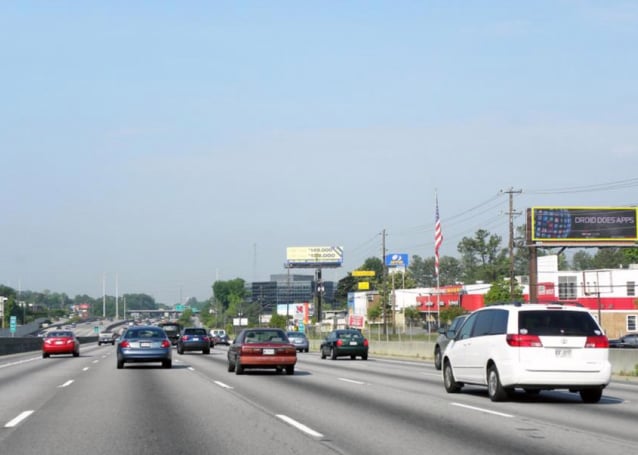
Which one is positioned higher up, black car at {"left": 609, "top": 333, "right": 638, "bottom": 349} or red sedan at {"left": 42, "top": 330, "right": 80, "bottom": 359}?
red sedan at {"left": 42, "top": 330, "right": 80, "bottom": 359}

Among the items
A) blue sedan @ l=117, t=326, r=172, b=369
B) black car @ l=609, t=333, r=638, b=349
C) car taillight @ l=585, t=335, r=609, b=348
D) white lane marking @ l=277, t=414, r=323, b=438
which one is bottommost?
black car @ l=609, t=333, r=638, b=349

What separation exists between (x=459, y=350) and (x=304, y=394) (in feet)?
11.9

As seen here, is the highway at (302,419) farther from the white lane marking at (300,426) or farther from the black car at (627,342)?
the black car at (627,342)

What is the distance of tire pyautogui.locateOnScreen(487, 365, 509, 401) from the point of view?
18.4 meters

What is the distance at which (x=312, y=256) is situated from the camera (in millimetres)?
190000

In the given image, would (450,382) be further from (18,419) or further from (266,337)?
(266,337)

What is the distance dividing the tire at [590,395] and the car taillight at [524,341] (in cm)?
167

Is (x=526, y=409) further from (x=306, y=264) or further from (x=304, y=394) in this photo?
(x=306, y=264)

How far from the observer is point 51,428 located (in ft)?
47.0

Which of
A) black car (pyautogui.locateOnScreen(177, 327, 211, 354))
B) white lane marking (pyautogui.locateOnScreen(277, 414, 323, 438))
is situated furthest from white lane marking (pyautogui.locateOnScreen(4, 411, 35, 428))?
black car (pyautogui.locateOnScreen(177, 327, 211, 354))

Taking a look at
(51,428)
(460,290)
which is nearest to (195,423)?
(51,428)

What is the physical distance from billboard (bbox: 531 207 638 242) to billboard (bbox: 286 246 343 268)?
10244cm

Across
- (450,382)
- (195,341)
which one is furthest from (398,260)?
(450,382)

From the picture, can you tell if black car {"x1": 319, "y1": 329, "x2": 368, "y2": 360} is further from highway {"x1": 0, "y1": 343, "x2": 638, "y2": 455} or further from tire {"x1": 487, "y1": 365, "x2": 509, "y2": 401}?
tire {"x1": 487, "y1": 365, "x2": 509, "y2": 401}
